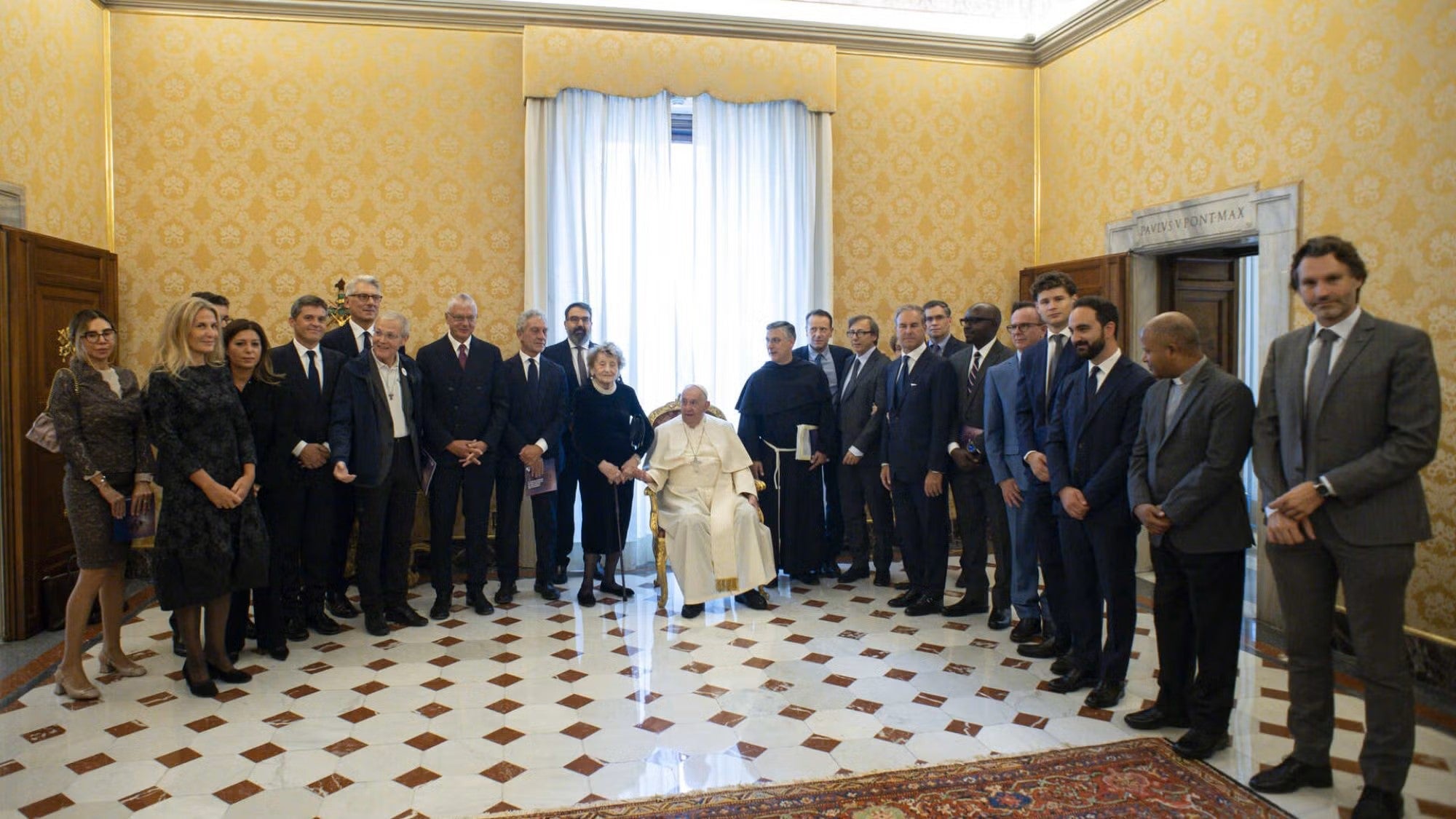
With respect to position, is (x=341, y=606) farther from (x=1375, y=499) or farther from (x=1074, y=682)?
(x=1375, y=499)

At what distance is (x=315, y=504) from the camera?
5.03 m

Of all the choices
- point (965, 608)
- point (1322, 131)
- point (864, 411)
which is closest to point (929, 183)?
point (864, 411)

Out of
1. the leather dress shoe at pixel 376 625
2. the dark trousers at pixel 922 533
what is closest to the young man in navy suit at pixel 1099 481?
the dark trousers at pixel 922 533

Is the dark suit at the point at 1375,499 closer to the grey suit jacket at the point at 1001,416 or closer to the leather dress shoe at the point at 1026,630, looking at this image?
the grey suit jacket at the point at 1001,416

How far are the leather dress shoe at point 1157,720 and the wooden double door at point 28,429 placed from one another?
5.83 meters

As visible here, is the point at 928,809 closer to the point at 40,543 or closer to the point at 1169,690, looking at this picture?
the point at 1169,690

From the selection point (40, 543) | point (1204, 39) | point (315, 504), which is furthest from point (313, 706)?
point (1204, 39)

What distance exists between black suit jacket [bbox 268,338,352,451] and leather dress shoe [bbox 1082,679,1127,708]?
4.10 m

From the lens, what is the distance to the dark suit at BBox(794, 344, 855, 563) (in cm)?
666

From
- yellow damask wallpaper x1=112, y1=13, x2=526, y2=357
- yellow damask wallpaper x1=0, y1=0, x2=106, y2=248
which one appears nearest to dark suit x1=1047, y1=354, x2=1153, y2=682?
yellow damask wallpaper x1=112, y1=13, x2=526, y2=357

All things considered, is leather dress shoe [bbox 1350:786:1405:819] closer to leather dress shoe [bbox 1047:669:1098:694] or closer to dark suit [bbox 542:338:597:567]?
leather dress shoe [bbox 1047:669:1098:694]

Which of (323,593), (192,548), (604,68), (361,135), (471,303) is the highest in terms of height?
(604,68)

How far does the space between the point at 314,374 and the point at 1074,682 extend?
4187mm

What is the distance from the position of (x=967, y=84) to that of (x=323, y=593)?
631 cm
